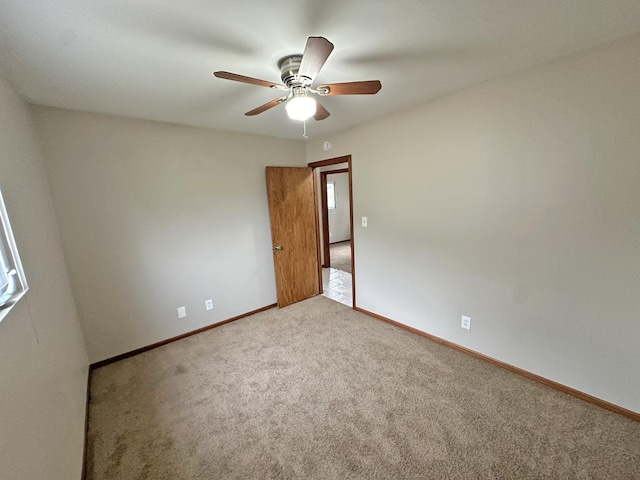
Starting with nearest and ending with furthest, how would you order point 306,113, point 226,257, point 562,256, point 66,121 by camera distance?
point 306,113 < point 562,256 < point 66,121 < point 226,257

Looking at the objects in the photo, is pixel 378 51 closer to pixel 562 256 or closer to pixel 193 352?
pixel 562 256

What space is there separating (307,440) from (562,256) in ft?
6.97

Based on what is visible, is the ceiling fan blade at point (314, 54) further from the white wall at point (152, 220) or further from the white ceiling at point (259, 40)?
the white wall at point (152, 220)

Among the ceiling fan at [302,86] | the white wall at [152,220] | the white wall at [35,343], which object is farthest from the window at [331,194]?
the white wall at [35,343]

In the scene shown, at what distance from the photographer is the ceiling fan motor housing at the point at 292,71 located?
1.51 meters

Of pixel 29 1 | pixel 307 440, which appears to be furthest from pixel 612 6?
pixel 307 440

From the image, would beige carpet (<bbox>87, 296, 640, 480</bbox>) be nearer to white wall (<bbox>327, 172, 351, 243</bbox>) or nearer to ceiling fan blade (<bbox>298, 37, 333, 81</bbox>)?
ceiling fan blade (<bbox>298, 37, 333, 81</bbox>)

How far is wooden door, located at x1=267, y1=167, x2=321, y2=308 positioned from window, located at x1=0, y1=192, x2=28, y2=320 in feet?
7.64

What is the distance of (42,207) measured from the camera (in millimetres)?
1823

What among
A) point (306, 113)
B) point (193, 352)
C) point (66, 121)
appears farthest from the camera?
point (193, 352)

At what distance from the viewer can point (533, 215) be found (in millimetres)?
1883

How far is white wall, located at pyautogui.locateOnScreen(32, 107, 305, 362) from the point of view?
87.4 inches

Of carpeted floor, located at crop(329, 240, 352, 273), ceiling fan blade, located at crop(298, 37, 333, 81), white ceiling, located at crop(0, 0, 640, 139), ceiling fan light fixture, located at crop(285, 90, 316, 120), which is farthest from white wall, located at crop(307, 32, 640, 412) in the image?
carpeted floor, located at crop(329, 240, 352, 273)

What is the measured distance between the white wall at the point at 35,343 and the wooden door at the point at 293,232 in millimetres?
2044
